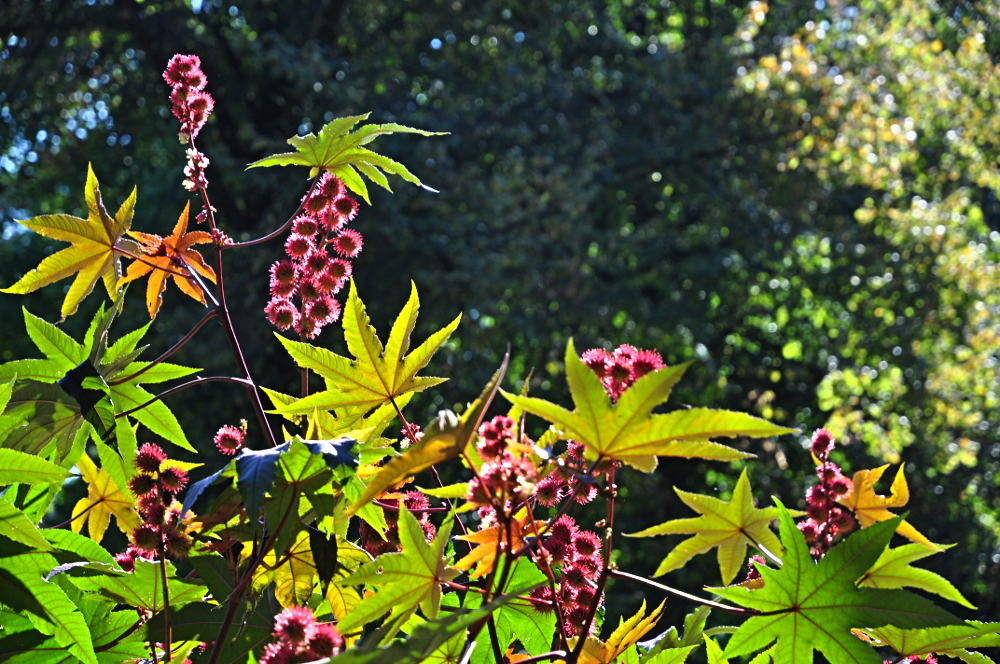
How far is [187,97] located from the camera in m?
1.23

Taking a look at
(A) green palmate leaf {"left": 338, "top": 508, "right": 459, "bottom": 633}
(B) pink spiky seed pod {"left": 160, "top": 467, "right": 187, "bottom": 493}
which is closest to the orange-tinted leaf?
(B) pink spiky seed pod {"left": 160, "top": 467, "right": 187, "bottom": 493}

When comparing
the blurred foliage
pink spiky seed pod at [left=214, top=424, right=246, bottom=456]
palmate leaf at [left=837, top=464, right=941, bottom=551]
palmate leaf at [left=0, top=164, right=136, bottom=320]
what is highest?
the blurred foliage

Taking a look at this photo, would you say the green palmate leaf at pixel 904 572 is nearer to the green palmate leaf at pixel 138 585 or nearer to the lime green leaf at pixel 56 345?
the green palmate leaf at pixel 138 585

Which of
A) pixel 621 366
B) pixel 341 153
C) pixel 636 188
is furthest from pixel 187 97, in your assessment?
pixel 636 188

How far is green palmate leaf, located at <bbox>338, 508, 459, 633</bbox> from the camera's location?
0.76 m

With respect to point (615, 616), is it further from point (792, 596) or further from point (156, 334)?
point (792, 596)

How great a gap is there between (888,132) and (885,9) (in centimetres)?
163

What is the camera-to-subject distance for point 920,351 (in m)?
8.48

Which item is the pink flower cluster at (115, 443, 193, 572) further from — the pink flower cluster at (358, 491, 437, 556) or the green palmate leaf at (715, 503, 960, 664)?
the green palmate leaf at (715, 503, 960, 664)

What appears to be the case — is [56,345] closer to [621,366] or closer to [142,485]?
[142,485]

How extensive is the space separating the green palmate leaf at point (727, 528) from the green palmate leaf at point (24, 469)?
2.04 feet

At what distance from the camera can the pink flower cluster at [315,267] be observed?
1090 millimetres

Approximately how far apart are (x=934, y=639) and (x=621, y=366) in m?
0.45

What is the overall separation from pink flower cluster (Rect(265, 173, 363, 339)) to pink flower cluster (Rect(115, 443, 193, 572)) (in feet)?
0.77
